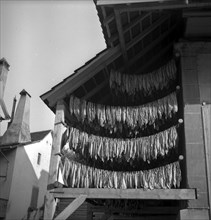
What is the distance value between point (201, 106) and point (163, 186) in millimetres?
2484

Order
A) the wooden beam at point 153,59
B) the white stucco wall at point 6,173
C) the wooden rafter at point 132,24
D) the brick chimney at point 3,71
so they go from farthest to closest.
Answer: the brick chimney at point 3,71 → the white stucco wall at point 6,173 → the wooden beam at point 153,59 → the wooden rafter at point 132,24

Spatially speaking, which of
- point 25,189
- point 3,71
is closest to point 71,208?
point 25,189

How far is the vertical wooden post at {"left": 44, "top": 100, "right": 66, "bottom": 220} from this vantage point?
865 centimetres

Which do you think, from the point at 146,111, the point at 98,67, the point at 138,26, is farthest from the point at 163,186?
the point at 138,26

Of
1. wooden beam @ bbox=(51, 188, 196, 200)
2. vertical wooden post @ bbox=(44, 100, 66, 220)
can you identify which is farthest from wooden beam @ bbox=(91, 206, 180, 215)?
vertical wooden post @ bbox=(44, 100, 66, 220)

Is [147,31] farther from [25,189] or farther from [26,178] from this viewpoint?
[25,189]

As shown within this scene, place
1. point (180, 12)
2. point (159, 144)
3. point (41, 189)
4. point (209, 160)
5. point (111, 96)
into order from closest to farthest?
1. point (209, 160)
2. point (159, 144)
3. point (180, 12)
4. point (111, 96)
5. point (41, 189)

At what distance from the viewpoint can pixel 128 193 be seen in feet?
28.1

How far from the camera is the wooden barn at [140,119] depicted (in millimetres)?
8523

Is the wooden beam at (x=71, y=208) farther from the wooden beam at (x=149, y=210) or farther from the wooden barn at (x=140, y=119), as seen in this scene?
the wooden beam at (x=149, y=210)

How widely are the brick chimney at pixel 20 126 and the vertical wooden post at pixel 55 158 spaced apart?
16.5 m

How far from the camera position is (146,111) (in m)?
9.65

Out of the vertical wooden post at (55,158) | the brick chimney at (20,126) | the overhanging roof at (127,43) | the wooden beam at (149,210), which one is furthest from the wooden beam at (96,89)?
the brick chimney at (20,126)

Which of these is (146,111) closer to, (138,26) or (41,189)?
(138,26)
